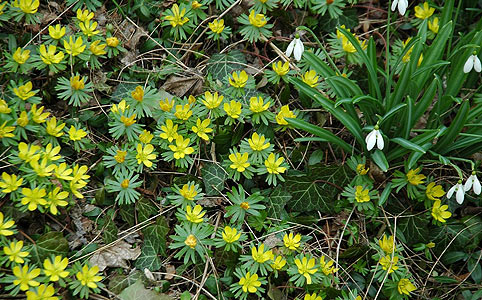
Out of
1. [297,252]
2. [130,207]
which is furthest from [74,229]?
[297,252]

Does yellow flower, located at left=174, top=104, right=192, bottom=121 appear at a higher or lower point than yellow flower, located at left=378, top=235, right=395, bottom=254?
higher

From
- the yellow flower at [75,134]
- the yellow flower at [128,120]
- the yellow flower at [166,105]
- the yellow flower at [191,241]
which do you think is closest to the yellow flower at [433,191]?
the yellow flower at [191,241]

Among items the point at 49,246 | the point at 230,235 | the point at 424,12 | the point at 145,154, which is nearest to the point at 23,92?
the point at 145,154

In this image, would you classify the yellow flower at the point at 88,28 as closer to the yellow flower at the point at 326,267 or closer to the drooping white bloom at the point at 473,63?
the yellow flower at the point at 326,267

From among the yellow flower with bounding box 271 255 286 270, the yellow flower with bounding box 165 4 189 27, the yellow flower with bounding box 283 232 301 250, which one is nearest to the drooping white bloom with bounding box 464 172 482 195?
the yellow flower with bounding box 283 232 301 250

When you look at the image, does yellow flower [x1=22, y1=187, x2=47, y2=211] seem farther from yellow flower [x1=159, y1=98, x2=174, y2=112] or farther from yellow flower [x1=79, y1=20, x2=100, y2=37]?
yellow flower [x1=79, y1=20, x2=100, y2=37]

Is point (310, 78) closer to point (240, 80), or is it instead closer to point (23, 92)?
point (240, 80)
